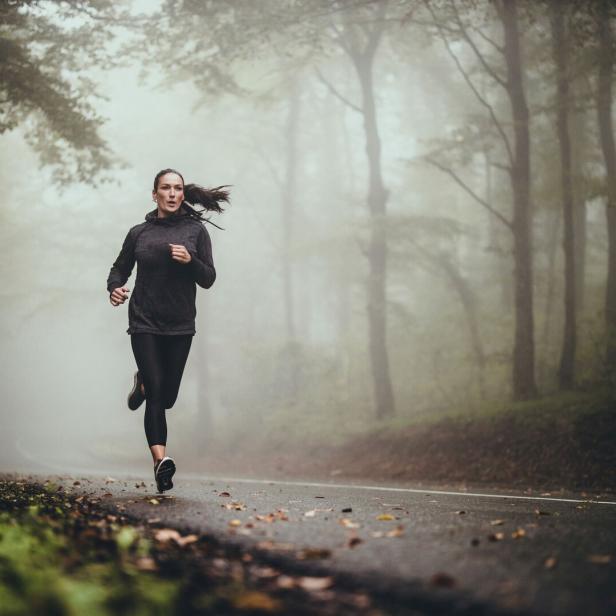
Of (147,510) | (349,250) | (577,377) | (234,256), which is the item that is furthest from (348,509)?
(234,256)

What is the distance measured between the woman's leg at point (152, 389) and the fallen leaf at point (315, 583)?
2.96 metres

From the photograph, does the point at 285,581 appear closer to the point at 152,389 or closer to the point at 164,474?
the point at 164,474

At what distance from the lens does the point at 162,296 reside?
18.1ft

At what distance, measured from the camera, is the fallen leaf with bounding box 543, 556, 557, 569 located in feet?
9.15

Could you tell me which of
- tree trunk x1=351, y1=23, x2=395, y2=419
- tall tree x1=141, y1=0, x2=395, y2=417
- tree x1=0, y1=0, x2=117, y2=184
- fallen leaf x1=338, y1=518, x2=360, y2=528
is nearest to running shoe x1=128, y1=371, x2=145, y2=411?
fallen leaf x1=338, y1=518, x2=360, y2=528

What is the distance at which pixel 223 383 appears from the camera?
31281 mm

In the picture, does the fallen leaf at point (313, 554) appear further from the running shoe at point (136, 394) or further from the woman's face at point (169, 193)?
the woman's face at point (169, 193)

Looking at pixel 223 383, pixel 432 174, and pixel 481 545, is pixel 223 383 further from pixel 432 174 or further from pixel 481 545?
pixel 481 545

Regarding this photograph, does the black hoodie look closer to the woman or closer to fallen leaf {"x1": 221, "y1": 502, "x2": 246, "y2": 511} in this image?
the woman

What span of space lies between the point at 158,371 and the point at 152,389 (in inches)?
6.5

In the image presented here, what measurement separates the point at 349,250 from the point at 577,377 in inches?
431

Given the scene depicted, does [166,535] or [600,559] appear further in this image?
[166,535]

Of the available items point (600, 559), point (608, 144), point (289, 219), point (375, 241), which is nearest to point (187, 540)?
point (600, 559)

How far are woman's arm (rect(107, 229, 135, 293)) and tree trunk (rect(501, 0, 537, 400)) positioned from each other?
9124 mm
